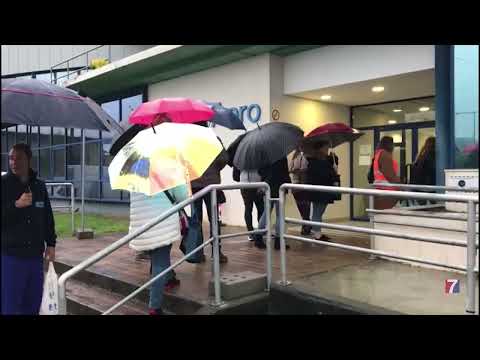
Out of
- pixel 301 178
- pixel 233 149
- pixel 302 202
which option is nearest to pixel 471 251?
pixel 233 149

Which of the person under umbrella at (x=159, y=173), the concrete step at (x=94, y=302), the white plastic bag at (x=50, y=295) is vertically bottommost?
the concrete step at (x=94, y=302)

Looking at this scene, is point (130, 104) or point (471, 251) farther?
point (130, 104)

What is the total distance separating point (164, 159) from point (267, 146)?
234 cm

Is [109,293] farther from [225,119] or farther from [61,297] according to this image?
[225,119]

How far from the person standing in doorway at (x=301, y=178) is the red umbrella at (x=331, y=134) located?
28 cm

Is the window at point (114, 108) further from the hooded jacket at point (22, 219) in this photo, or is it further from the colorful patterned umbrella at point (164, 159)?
the hooded jacket at point (22, 219)

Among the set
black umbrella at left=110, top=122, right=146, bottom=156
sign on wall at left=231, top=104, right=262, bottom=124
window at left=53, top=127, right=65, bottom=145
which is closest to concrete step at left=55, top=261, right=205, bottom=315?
black umbrella at left=110, top=122, right=146, bottom=156

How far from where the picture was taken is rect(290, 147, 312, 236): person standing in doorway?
724 centimetres

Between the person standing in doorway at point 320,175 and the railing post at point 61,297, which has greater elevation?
the person standing in doorway at point 320,175

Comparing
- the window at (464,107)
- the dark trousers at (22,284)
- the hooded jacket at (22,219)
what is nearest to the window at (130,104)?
the window at (464,107)

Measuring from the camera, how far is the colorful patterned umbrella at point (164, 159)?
3.41 metres

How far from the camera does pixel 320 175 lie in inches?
276

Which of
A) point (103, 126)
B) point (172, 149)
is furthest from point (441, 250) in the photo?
point (103, 126)

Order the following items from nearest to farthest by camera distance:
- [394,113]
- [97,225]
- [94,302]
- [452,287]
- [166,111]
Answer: [452,287], [166,111], [94,302], [394,113], [97,225]
